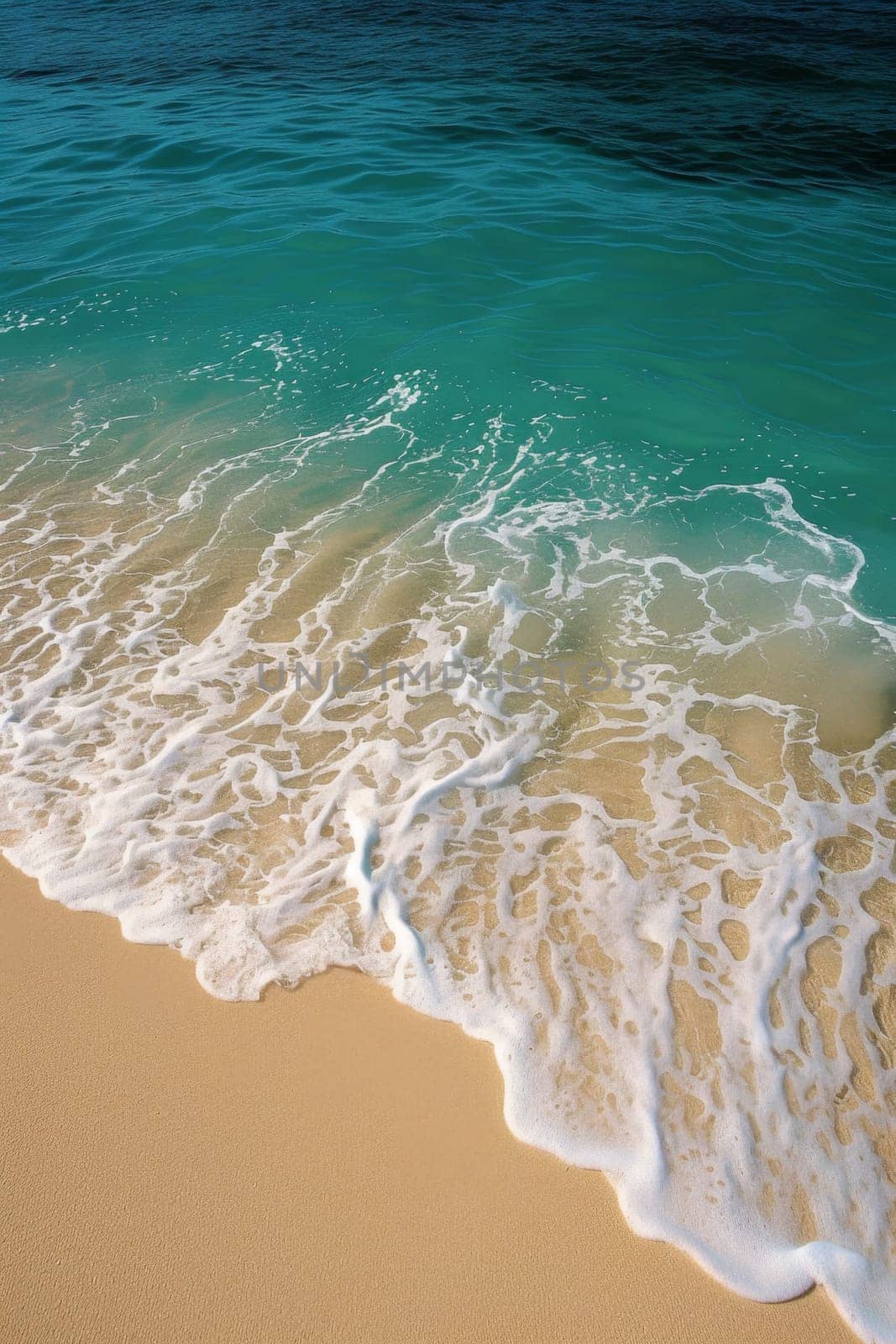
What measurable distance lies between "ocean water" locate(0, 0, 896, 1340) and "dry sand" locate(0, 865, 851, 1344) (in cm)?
15

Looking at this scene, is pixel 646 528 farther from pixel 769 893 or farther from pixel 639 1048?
pixel 639 1048

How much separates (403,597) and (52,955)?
10.4ft

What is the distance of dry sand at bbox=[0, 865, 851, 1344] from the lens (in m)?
2.75

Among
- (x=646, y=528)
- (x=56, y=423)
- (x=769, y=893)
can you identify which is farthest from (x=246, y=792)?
(x=56, y=423)

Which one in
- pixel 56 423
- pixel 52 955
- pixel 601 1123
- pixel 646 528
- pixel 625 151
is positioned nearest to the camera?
pixel 601 1123

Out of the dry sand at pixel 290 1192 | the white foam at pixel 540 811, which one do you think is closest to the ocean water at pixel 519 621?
the white foam at pixel 540 811

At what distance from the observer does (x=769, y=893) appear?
13.3ft

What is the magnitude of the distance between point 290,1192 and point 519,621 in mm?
3670

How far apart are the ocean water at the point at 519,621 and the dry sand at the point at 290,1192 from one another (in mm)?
154

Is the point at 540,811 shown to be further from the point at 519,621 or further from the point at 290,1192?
the point at 290,1192

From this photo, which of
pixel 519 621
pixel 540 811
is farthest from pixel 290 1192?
pixel 519 621

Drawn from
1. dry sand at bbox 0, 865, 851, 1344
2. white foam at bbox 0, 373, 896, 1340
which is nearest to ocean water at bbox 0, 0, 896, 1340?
white foam at bbox 0, 373, 896, 1340

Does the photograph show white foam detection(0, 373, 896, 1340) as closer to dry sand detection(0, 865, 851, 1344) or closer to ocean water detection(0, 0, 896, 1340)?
ocean water detection(0, 0, 896, 1340)

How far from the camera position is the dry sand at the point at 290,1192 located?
2754 mm
